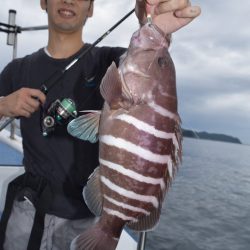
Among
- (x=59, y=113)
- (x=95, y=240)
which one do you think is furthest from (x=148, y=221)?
(x=59, y=113)

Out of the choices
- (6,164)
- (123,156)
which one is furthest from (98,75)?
(6,164)

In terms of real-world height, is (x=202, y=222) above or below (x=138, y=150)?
below

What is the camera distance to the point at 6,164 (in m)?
6.29

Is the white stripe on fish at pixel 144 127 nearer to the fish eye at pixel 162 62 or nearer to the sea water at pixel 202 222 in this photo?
the fish eye at pixel 162 62

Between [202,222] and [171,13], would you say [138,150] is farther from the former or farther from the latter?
[202,222]

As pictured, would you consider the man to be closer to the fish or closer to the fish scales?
the fish

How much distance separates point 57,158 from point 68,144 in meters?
0.14

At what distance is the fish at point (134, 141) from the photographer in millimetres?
1935

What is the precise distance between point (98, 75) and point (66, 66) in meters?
0.27

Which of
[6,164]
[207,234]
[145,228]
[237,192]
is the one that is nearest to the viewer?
[145,228]

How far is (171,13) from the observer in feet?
7.58

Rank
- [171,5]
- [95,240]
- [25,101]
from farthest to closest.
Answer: [25,101] → [171,5] → [95,240]

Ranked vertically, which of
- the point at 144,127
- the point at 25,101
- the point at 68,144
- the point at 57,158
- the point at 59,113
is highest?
the point at 144,127

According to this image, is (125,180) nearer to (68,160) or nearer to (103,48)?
(68,160)
